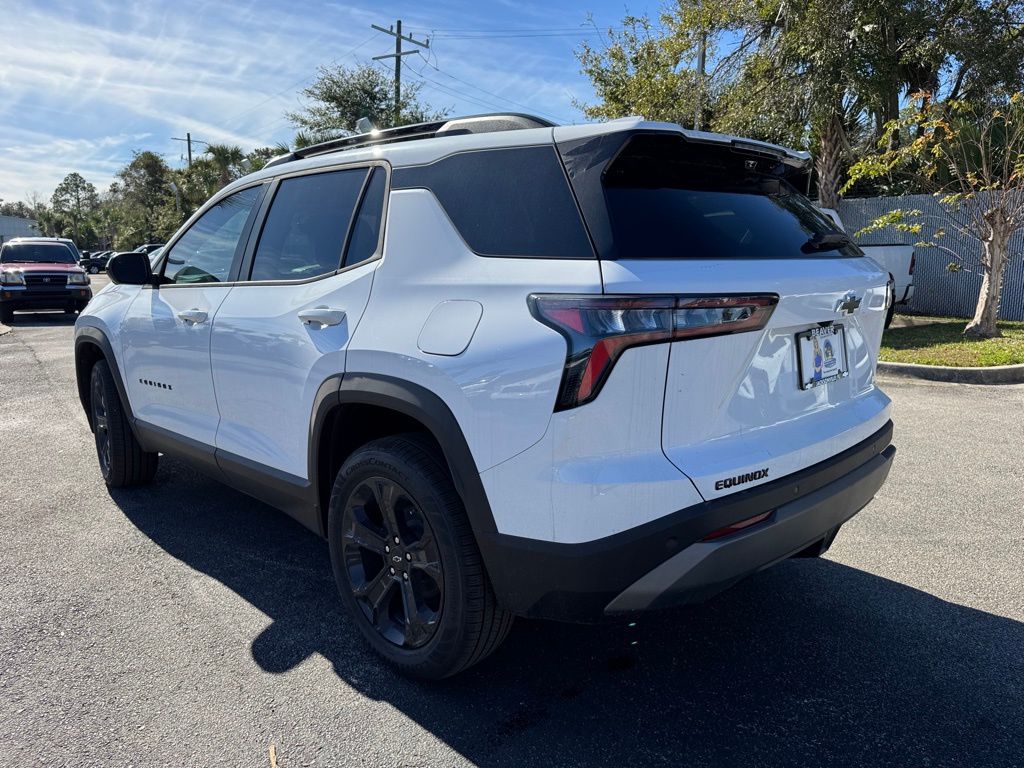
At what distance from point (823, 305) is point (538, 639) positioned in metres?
1.63

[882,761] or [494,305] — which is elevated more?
[494,305]

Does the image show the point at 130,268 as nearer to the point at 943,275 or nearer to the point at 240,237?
the point at 240,237

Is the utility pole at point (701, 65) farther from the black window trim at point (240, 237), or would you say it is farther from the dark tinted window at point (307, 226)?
the dark tinted window at point (307, 226)

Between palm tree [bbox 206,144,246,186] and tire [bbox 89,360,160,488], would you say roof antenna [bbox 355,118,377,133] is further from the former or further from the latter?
palm tree [bbox 206,144,246,186]

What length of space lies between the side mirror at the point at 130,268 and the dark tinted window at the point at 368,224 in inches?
65.8

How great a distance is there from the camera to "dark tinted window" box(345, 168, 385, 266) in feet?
8.81

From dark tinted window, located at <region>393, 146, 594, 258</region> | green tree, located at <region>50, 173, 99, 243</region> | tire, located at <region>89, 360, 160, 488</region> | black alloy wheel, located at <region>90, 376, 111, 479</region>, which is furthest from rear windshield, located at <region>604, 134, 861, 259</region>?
green tree, located at <region>50, 173, 99, 243</region>

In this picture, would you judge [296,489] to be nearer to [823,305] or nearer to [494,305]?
[494,305]

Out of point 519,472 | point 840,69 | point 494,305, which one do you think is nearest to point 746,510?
point 519,472

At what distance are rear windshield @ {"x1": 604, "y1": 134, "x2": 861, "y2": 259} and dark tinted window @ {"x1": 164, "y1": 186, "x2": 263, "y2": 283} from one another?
6.70ft

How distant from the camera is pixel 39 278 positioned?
1541 cm

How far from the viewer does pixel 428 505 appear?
7.47ft

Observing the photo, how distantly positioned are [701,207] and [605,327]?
679 millimetres

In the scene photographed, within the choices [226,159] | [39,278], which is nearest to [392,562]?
[39,278]
